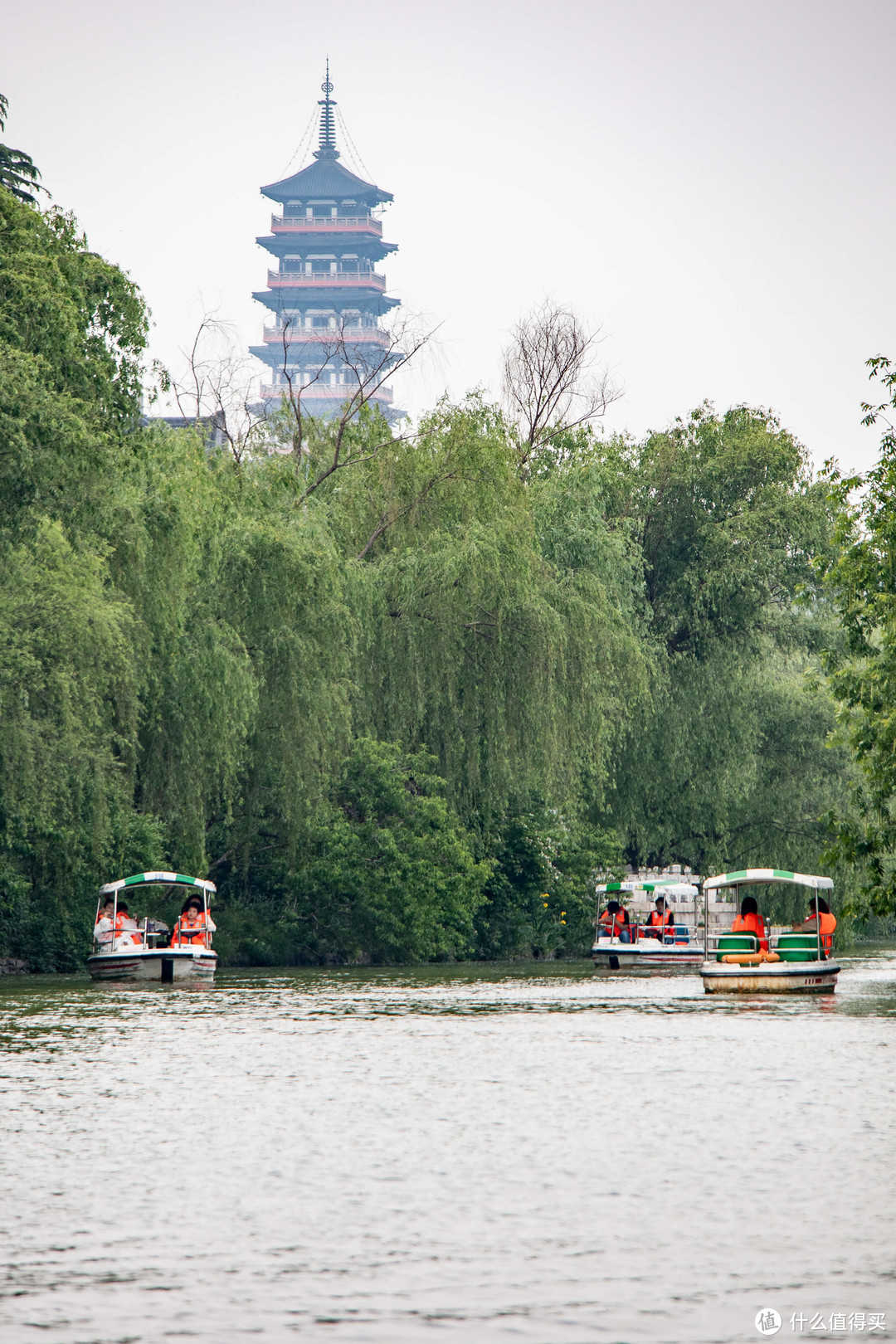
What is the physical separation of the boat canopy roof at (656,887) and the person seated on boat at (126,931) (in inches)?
499

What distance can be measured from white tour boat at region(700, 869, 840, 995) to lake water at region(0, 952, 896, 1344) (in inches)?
317

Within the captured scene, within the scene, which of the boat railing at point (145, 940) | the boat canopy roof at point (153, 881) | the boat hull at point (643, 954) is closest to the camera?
the boat canopy roof at point (153, 881)

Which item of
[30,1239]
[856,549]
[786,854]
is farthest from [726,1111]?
[786,854]

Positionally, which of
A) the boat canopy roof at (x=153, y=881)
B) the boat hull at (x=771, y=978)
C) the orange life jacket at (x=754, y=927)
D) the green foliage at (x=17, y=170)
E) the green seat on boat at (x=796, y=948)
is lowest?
the boat hull at (x=771, y=978)

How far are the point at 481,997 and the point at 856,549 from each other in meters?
10.1

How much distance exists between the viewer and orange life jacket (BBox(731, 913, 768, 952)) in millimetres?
33375

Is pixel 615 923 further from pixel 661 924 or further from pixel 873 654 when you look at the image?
pixel 873 654

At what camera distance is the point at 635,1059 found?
20641mm

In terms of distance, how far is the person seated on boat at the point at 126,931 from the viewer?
35.2m

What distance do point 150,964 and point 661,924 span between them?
15.8m

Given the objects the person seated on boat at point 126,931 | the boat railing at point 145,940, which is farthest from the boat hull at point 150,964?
the person seated on boat at point 126,931

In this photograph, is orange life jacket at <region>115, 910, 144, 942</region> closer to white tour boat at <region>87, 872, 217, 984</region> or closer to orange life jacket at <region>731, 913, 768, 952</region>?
white tour boat at <region>87, 872, 217, 984</region>

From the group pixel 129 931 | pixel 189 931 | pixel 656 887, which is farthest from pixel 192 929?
pixel 656 887

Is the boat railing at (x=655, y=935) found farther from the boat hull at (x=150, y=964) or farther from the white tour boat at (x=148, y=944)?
the boat hull at (x=150, y=964)
